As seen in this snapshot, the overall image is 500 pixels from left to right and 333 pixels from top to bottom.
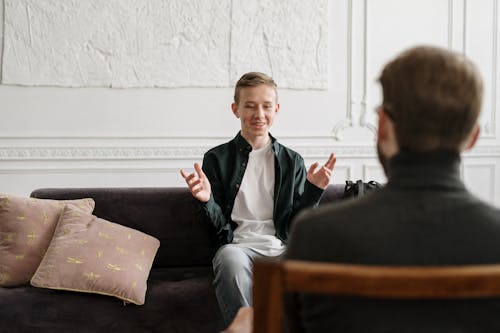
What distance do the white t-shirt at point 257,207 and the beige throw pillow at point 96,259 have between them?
413 mm

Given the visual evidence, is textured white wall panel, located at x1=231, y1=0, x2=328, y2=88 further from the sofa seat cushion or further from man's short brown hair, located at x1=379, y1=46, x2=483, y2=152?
man's short brown hair, located at x1=379, y1=46, x2=483, y2=152

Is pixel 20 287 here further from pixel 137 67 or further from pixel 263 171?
pixel 137 67

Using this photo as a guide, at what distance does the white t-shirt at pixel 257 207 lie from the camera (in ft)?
7.51

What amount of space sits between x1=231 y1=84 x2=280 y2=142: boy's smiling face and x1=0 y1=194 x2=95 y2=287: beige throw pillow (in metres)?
0.84

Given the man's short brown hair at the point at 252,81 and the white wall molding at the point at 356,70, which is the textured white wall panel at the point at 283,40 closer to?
the white wall molding at the point at 356,70

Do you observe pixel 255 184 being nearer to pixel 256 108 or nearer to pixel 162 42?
pixel 256 108

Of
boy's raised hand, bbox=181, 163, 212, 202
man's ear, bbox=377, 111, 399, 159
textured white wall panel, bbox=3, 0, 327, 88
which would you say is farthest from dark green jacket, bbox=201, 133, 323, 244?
textured white wall panel, bbox=3, 0, 327, 88

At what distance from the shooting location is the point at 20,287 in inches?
88.1

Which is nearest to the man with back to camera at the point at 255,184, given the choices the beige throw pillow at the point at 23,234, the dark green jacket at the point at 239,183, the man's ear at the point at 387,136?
the dark green jacket at the point at 239,183

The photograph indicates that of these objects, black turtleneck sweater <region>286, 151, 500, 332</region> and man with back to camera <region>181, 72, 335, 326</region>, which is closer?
black turtleneck sweater <region>286, 151, 500, 332</region>

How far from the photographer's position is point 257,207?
2414 mm

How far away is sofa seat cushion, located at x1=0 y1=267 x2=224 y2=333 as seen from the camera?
206 centimetres

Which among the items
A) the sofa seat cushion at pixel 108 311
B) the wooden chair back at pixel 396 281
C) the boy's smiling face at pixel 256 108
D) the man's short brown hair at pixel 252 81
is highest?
the man's short brown hair at pixel 252 81

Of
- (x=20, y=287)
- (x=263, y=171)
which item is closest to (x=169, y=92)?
(x=263, y=171)
